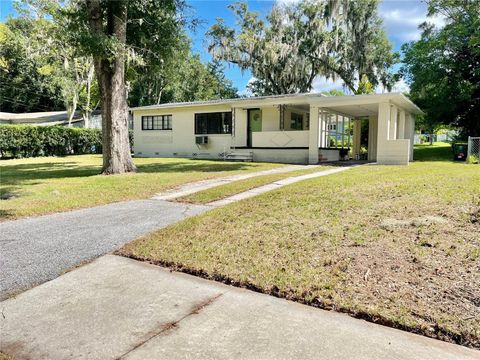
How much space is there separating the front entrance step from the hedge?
12.3m

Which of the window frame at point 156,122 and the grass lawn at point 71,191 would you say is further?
the window frame at point 156,122

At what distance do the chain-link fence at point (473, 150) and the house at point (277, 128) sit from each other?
8.65 feet

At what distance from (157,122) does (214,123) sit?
4663 mm

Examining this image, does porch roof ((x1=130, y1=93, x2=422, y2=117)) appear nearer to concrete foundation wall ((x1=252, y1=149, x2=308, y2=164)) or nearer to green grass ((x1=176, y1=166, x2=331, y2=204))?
concrete foundation wall ((x1=252, y1=149, x2=308, y2=164))

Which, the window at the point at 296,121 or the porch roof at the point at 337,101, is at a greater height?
the porch roof at the point at 337,101

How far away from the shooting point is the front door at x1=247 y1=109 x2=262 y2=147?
20.4m

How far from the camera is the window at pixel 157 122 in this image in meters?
23.6

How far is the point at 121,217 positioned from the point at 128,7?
8.57m

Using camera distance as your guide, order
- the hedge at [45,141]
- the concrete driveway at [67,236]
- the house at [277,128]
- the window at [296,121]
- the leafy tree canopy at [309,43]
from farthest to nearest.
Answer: the leafy tree canopy at [309,43] < the hedge at [45,141] < the window at [296,121] < the house at [277,128] < the concrete driveway at [67,236]

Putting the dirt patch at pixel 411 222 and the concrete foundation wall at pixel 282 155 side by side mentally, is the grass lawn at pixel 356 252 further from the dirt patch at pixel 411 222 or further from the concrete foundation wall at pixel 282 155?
the concrete foundation wall at pixel 282 155

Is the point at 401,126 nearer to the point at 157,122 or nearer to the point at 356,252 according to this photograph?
the point at 157,122

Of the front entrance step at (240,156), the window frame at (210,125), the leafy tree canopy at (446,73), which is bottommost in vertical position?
the front entrance step at (240,156)

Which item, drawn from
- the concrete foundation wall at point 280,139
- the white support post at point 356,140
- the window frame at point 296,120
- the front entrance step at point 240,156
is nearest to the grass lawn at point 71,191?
the concrete foundation wall at point 280,139

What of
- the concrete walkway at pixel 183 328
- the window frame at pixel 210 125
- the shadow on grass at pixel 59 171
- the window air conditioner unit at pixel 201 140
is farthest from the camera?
the window air conditioner unit at pixel 201 140
